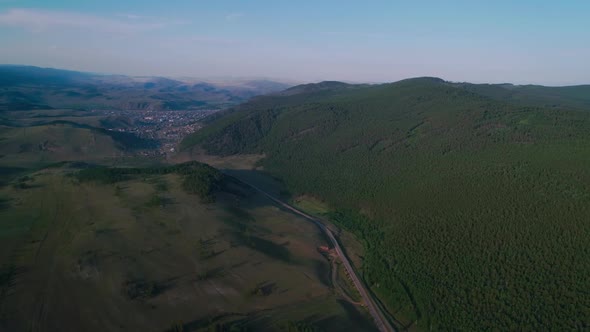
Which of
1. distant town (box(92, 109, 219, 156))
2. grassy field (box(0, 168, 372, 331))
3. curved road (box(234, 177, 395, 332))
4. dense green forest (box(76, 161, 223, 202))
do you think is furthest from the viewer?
distant town (box(92, 109, 219, 156))

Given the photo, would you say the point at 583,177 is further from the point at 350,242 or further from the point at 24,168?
the point at 24,168

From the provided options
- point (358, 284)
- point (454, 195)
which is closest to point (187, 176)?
point (358, 284)

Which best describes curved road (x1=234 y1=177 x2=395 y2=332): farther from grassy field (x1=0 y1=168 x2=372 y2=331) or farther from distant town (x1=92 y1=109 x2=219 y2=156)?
distant town (x1=92 y1=109 x2=219 y2=156)

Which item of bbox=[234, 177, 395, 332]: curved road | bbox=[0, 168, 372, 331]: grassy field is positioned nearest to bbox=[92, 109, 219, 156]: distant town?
bbox=[0, 168, 372, 331]: grassy field

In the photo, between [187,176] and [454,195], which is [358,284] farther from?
[187,176]

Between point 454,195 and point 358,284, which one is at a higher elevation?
point 454,195
